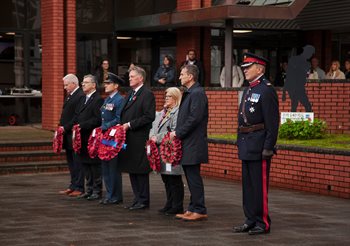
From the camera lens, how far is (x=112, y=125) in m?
11.7

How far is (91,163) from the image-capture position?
12.3 metres

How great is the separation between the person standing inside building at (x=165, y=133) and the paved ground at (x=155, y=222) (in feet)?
0.94

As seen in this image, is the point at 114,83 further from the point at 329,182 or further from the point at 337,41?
the point at 337,41

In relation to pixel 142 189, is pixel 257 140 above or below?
above

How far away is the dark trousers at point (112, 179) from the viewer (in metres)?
11.6

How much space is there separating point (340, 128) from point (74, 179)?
18.9ft

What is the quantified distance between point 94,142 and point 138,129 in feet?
2.87

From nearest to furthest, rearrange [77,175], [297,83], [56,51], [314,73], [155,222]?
1. [155,222]
2. [77,175]
3. [297,83]
4. [56,51]
5. [314,73]

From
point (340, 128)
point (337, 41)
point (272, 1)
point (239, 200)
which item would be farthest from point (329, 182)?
point (337, 41)

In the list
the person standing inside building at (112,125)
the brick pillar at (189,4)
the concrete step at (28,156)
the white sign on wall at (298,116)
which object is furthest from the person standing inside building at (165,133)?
the brick pillar at (189,4)

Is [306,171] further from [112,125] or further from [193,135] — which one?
[193,135]

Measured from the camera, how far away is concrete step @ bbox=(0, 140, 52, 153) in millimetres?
16641

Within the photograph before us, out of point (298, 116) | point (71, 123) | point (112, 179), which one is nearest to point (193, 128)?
point (112, 179)

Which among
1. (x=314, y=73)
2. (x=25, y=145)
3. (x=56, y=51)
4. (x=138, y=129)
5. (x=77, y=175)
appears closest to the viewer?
(x=138, y=129)
